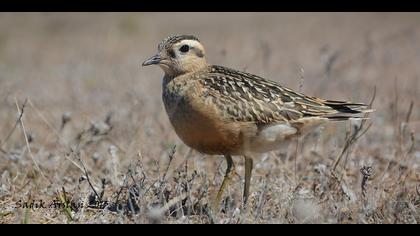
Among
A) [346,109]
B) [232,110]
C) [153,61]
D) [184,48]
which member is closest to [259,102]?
[232,110]

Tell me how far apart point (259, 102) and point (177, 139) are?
3.01m

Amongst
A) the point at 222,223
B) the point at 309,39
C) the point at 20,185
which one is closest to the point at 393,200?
the point at 222,223

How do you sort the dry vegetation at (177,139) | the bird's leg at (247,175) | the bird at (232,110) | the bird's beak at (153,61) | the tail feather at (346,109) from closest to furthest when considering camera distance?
the dry vegetation at (177,139) < the bird at (232,110) < the bird's leg at (247,175) < the tail feather at (346,109) < the bird's beak at (153,61)

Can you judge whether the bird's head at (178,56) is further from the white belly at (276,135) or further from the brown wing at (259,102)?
the white belly at (276,135)

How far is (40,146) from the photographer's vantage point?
8000 mm

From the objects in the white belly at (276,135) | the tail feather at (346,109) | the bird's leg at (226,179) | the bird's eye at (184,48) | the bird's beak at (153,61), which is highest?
the bird's eye at (184,48)

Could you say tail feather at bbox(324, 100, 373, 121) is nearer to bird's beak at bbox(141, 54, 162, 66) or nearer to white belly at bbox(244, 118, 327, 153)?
white belly at bbox(244, 118, 327, 153)

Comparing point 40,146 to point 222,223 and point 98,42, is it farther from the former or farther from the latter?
point 98,42

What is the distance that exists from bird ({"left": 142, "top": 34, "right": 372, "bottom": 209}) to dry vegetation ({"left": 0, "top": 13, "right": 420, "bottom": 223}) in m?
0.35

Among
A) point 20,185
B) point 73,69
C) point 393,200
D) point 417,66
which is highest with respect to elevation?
point 417,66

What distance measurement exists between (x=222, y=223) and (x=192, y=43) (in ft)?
6.93

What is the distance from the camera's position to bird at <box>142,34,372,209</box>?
527 centimetres

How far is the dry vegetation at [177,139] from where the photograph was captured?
509 cm

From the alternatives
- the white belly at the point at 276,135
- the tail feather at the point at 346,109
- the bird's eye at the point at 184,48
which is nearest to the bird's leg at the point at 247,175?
the white belly at the point at 276,135
